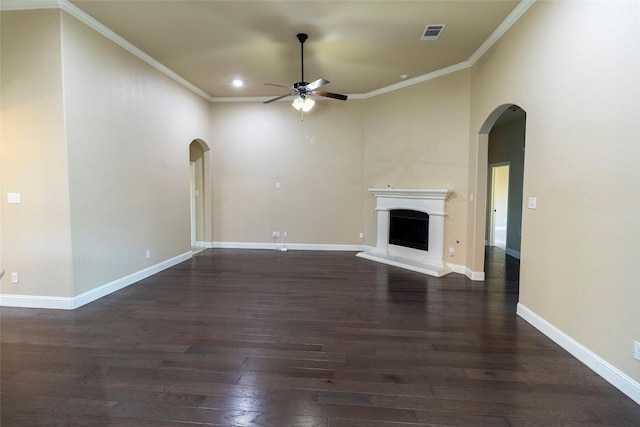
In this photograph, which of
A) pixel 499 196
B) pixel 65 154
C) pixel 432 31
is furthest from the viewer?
pixel 499 196

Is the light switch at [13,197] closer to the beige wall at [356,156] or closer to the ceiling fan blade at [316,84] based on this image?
the beige wall at [356,156]

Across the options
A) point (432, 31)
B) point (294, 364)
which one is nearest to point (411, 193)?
point (432, 31)

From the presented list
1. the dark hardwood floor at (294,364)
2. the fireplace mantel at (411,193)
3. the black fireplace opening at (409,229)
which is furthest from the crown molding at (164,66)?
the dark hardwood floor at (294,364)

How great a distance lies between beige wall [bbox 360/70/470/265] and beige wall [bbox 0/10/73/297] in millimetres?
4848

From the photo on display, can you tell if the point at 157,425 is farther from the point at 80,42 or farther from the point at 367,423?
the point at 80,42

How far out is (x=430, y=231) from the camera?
16.9ft

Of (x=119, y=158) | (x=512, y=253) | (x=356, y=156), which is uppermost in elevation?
(x=356, y=156)

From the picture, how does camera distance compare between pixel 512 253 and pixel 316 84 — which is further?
pixel 512 253

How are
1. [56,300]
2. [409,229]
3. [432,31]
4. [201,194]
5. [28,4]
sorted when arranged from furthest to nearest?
[201,194]
[409,229]
[432,31]
[56,300]
[28,4]

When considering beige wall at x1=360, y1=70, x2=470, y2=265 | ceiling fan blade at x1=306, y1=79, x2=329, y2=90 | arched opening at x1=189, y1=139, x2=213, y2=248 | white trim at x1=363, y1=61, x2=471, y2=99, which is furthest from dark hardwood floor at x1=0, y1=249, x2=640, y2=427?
white trim at x1=363, y1=61, x2=471, y2=99

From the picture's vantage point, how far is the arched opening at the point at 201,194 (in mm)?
6680

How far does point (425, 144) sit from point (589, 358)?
12.5 ft

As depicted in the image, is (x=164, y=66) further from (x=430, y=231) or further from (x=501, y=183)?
(x=501, y=183)

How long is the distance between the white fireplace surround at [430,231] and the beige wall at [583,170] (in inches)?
70.1
